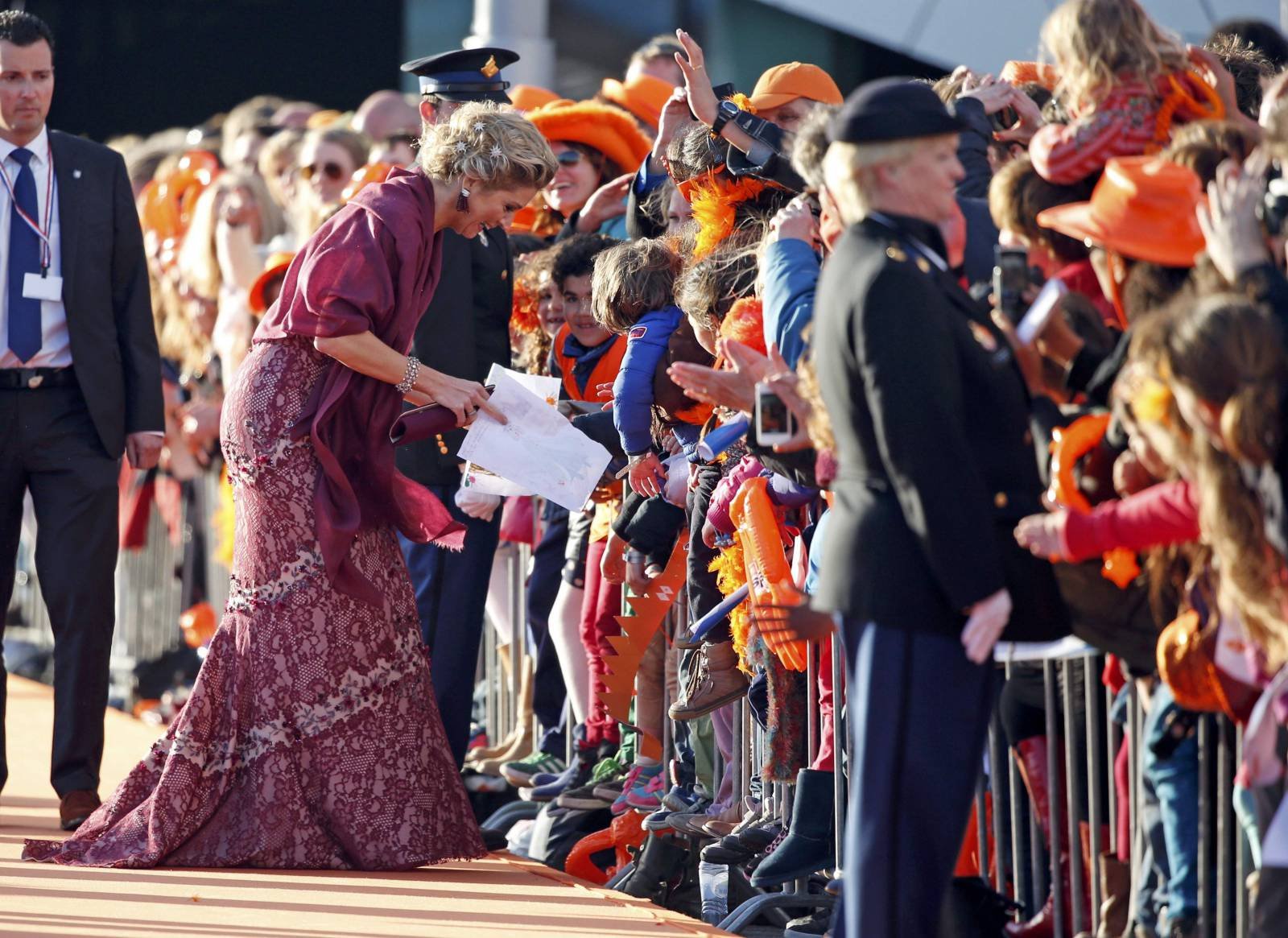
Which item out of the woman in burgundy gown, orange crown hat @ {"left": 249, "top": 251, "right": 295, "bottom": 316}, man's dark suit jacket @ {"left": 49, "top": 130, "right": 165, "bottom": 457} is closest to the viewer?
the woman in burgundy gown

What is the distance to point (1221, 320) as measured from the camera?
3.39 m

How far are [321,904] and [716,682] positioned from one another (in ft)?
3.78

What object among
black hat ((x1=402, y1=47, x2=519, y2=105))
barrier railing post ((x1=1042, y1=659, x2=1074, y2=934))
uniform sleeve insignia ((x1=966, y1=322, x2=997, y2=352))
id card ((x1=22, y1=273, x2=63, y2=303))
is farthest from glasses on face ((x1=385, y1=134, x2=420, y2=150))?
uniform sleeve insignia ((x1=966, y1=322, x2=997, y2=352))

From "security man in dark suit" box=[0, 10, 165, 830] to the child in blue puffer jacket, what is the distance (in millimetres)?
1763

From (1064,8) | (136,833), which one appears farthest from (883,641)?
(136,833)

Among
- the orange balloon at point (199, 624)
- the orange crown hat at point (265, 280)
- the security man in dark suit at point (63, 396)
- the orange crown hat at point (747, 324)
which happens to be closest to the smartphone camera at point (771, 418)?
the orange crown hat at point (747, 324)

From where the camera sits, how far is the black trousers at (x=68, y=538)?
6438 millimetres

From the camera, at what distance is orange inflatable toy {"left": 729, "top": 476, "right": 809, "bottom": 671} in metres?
4.97

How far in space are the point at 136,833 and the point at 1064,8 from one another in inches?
131

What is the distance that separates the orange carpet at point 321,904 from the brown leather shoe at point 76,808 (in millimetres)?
263

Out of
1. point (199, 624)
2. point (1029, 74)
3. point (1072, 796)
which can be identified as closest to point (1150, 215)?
point (1072, 796)

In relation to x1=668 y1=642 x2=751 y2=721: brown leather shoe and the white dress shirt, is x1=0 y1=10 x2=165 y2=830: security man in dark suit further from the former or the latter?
x1=668 y1=642 x2=751 y2=721: brown leather shoe

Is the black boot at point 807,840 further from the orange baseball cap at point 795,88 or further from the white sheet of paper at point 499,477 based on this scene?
the orange baseball cap at point 795,88

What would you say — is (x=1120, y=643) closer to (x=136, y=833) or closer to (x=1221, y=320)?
(x=1221, y=320)
